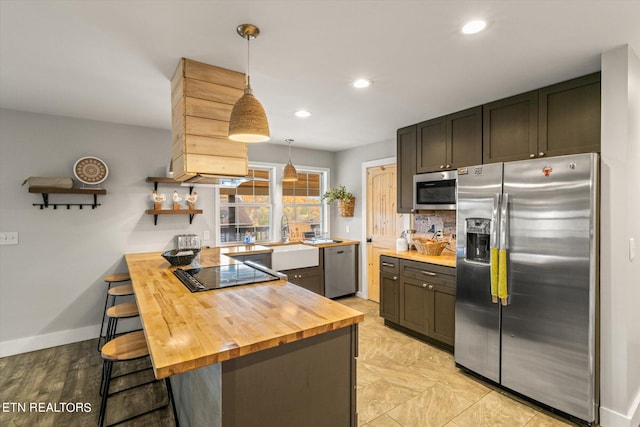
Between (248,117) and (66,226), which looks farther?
(66,226)

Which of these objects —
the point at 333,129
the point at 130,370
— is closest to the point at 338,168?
the point at 333,129

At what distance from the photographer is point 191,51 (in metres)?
2.03

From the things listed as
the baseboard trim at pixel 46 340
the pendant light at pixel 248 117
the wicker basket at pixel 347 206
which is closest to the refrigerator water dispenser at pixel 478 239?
the pendant light at pixel 248 117

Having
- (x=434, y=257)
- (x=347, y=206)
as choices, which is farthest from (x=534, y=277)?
(x=347, y=206)

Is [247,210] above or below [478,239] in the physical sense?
above

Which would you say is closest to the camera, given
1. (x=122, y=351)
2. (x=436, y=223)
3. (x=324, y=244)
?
(x=122, y=351)

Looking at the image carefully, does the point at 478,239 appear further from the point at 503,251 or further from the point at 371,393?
the point at 371,393

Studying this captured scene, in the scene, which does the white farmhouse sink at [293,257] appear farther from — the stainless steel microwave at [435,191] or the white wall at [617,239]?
the white wall at [617,239]

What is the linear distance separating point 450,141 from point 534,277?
156cm

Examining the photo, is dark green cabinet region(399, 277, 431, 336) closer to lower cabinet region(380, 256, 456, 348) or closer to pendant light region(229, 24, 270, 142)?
lower cabinet region(380, 256, 456, 348)

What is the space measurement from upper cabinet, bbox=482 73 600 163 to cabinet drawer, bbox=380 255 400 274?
55.8 inches

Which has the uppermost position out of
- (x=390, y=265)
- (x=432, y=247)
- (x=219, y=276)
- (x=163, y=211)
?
(x=163, y=211)

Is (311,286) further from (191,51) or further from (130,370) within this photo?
(191,51)

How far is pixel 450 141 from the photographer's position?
3.29m
